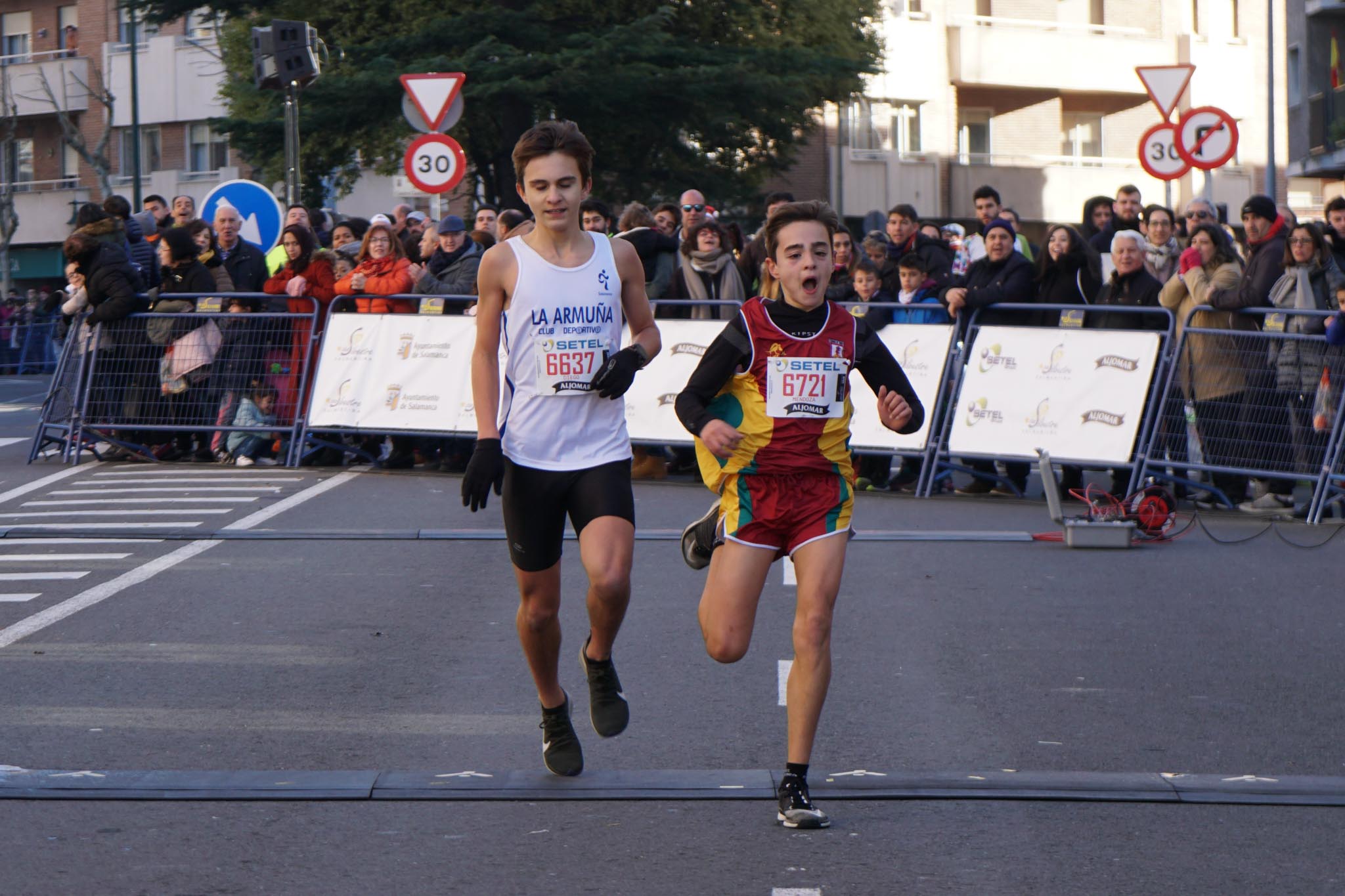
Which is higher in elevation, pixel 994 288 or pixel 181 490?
pixel 994 288

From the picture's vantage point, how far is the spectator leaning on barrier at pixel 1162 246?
15.2m

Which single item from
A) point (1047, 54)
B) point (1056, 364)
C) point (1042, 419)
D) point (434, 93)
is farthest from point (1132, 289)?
point (1047, 54)

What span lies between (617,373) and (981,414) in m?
8.65

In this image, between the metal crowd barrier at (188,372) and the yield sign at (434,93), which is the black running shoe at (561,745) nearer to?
the metal crowd barrier at (188,372)

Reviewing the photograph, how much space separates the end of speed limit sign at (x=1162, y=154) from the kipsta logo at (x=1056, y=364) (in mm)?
3953

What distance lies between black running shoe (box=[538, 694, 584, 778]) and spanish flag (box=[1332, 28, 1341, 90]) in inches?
1639

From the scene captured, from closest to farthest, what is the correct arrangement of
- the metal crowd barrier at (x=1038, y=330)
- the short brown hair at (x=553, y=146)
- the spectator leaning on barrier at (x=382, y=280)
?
the short brown hair at (x=553, y=146), the metal crowd barrier at (x=1038, y=330), the spectator leaning on barrier at (x=382, y=280)

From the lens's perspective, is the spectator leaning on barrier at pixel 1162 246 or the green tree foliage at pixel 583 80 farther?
the green tree foliage at pixel 583 80

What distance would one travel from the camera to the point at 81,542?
1220 centimetres

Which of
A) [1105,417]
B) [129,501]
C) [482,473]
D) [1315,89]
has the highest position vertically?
[1315,89]

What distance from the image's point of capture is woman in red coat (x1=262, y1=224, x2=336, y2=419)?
1636 centimetres

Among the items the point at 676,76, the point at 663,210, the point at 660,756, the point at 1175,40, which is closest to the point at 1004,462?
the point at 663,210

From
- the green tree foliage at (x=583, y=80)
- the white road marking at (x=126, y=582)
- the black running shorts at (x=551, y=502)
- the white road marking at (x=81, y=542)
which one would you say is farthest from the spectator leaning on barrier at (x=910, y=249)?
the green tree foliage at (x=583, y=80)

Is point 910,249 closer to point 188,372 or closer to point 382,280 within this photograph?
point 382,280
